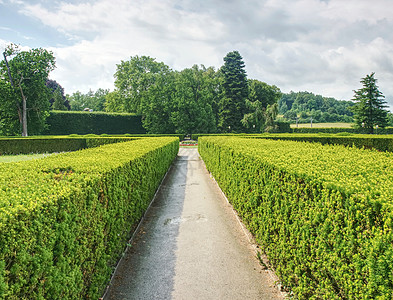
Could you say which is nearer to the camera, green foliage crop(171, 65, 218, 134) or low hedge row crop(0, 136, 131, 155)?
low hedge row crop(0, 136, 131, 155)

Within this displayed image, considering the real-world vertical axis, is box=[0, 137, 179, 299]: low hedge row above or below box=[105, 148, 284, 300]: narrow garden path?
above

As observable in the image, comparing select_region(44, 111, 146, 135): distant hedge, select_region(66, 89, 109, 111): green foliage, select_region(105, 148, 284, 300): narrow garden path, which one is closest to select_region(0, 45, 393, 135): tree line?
select_region(44, 111, 146, 135): distant hedge

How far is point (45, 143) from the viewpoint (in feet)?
76.9

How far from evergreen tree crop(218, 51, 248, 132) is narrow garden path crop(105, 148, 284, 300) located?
42608mm

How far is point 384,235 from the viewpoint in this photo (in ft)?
5.81

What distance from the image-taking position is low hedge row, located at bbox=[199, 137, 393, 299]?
1.87m

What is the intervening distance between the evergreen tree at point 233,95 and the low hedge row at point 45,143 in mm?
29233

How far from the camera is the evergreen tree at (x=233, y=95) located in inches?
1937

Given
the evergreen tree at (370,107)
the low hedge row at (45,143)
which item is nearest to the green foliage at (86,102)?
the low hedge row at (45,143)

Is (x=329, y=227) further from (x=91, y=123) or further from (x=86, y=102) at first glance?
(x=86, y=102)

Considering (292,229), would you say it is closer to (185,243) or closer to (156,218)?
(185,243)

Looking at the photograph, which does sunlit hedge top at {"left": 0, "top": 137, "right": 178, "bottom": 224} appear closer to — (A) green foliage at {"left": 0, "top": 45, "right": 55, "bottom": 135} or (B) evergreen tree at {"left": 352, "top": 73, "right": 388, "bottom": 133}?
(A) green foliage at {"left": 0, "top": 45, "right": 55, "bottom": 135}

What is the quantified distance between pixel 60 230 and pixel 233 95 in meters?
49.4

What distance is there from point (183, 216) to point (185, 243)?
1553 mm
